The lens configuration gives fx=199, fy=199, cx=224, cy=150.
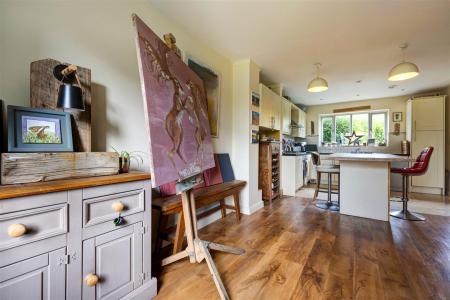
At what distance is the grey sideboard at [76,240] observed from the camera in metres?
0.83

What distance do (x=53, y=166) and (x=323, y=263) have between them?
7.07ft

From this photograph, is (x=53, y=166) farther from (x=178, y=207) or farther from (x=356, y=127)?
(x=356, y=127)

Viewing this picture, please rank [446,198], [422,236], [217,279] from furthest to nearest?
[446,198]
[422,236]
[217,279]

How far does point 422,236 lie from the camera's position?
2342mm

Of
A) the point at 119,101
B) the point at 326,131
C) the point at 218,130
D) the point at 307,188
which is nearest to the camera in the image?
the point at 119,101

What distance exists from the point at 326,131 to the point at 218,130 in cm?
497

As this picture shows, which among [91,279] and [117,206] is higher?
[117,206]

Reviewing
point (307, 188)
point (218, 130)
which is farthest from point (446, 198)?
point (218, 130)

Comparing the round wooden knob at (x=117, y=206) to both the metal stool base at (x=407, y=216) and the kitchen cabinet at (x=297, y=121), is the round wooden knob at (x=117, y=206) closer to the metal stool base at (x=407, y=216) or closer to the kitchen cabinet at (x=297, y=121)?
the metal stool base at (x=407, y=216)

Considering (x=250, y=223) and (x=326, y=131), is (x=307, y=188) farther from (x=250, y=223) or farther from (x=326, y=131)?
(x=250, y=223)

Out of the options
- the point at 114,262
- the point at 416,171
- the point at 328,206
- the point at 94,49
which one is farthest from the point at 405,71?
the point at 114,262

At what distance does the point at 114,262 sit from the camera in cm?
118

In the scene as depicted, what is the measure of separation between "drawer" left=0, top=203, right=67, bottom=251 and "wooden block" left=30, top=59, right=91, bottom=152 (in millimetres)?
525

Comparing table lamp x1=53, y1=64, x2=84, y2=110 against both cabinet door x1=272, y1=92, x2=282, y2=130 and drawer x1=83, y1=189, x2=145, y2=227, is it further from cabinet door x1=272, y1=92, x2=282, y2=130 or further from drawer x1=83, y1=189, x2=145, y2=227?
cabinet door x1=272, y1=92, x2=282, y2=130
